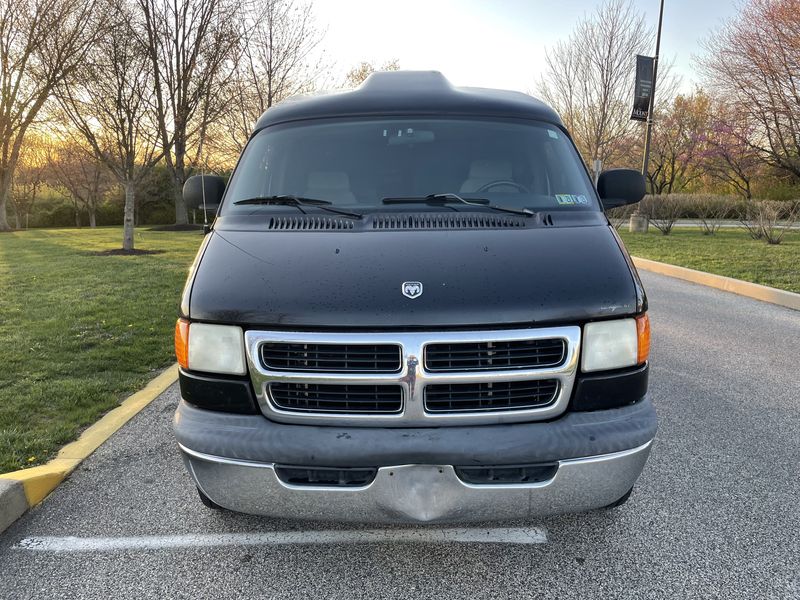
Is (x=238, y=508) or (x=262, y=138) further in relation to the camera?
(x=262, y=138)

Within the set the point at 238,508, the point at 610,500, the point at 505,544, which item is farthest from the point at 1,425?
the point at 610,500

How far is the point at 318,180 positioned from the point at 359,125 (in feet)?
1.39

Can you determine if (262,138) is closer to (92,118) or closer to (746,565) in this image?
(746,565)

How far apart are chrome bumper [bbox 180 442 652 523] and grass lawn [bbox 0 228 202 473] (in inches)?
71.3

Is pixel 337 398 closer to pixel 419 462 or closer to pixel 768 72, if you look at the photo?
pixel 419 462

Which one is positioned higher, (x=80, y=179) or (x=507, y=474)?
(x=80, y=179)

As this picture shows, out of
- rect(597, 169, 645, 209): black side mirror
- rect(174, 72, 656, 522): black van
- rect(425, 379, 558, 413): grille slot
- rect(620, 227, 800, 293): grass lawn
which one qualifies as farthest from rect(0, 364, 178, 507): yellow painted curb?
rect(620, 227, 800, 293): grass lawn

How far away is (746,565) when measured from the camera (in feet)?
7.52

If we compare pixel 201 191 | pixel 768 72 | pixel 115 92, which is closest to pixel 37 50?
pixel 115 92

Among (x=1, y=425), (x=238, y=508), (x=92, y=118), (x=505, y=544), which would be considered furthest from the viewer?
(x=92, y=118)

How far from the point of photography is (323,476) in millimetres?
2029

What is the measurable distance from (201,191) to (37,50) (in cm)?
1488

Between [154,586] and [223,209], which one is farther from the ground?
[223,209]

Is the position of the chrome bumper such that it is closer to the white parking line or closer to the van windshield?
the white parking line
